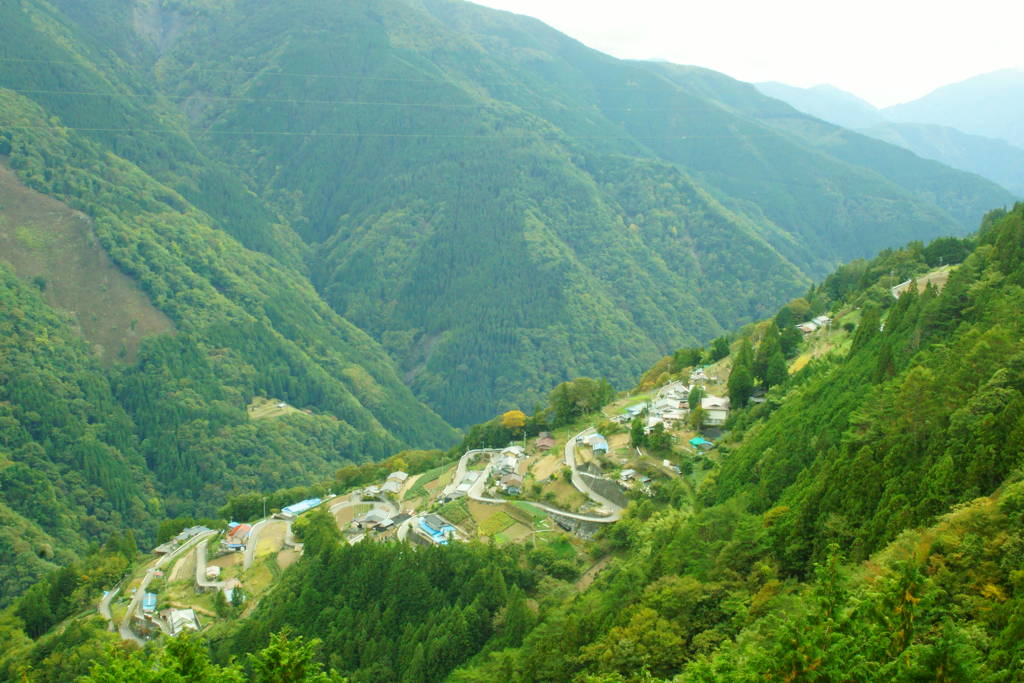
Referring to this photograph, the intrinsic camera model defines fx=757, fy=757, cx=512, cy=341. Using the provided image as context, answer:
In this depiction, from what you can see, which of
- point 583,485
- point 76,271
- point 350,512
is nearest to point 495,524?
point 583,485

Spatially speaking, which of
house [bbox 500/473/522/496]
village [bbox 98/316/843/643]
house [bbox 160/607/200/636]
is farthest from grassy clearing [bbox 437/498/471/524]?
house [bbox 160/607/200/636]

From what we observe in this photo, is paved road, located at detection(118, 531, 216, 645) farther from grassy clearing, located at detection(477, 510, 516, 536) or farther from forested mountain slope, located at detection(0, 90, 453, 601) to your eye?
forested mountain slope, located at detection(0, 90, 453, 601)

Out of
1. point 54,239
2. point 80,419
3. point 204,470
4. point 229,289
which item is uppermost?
point 54,239

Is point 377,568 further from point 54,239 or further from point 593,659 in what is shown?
point 54,239

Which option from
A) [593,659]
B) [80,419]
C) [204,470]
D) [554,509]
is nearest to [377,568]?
[554,509]

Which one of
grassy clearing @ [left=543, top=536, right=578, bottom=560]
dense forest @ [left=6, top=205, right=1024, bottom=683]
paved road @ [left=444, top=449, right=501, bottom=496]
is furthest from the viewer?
paved road @ [left=444, top=449, right=501, bottom=496]
